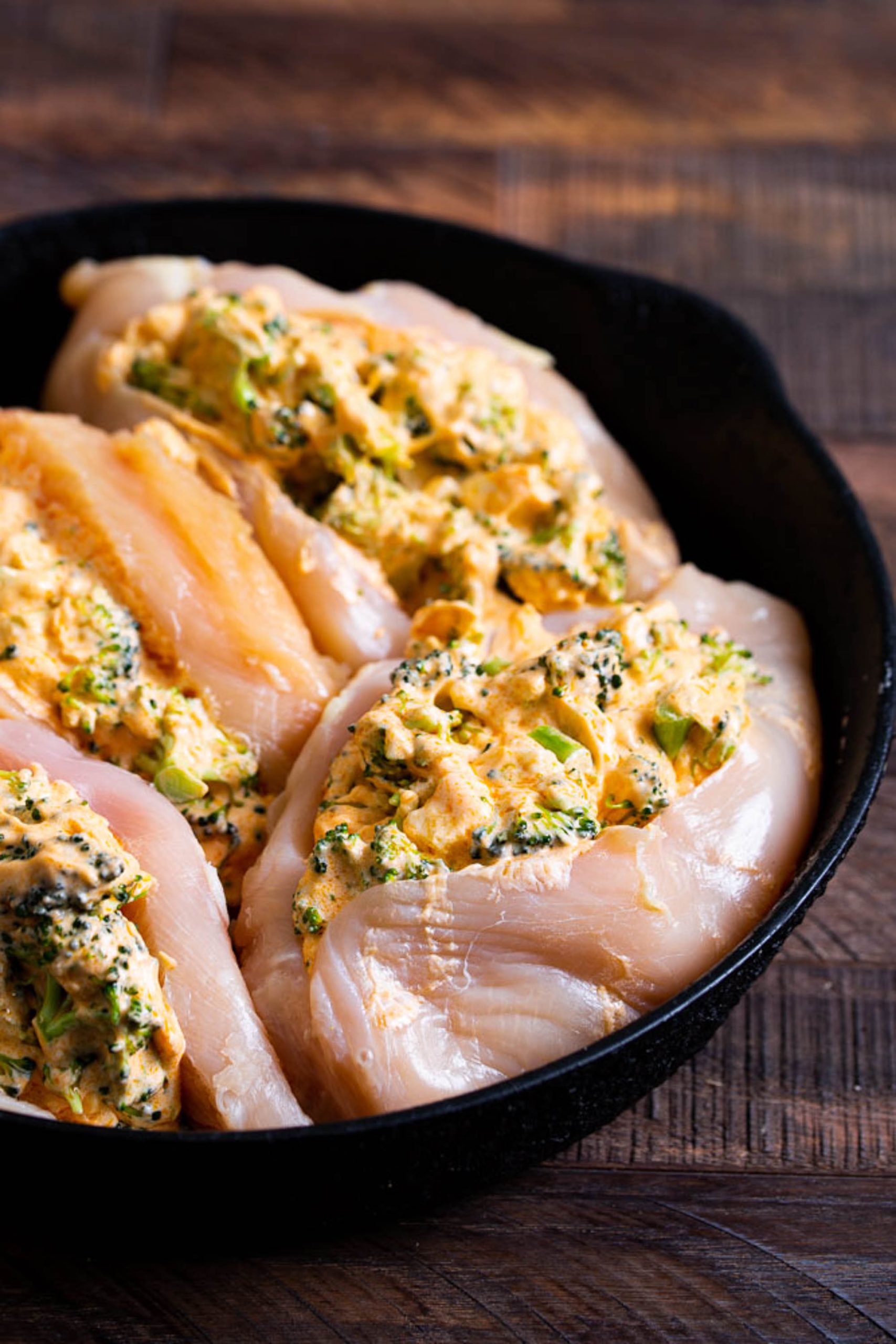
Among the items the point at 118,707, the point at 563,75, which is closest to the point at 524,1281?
the point at 118,707

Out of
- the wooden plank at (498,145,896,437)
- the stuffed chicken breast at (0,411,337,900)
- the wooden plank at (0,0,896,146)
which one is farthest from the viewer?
the wooden plank at (0,0,896,146)

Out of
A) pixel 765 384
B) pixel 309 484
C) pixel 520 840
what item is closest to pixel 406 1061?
pixel 520 840

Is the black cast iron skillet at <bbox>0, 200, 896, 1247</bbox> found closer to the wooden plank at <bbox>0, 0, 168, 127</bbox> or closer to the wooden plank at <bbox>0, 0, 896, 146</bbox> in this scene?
the wooden plank at <bbox>0, 0, 896, 146</bbox>

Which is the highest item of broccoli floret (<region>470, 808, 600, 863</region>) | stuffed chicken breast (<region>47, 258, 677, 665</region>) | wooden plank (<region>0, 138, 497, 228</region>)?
wooden plank (<region>0, 138, 497, 228</region>)

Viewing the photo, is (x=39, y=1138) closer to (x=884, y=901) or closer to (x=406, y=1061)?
(x=406, y=1061)

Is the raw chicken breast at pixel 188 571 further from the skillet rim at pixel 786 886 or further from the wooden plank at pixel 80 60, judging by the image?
the wooden plank at pixel 80 60

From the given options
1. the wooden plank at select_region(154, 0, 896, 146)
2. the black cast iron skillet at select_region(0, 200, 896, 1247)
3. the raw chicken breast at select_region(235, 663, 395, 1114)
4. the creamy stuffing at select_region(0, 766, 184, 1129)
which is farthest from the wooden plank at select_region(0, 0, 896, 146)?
the creamy stuffing at select_region(0, 766, 184, 1129)

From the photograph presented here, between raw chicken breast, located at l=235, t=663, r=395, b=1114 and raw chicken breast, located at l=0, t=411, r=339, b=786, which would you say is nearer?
raw chicken breast, located at l=235, t=663, r=395, b=1114

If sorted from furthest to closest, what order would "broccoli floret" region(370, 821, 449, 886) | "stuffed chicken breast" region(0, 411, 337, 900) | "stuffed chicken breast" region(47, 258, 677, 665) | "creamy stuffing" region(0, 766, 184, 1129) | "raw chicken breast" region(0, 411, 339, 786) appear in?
"stuffed chicken breast" region(47, 258, 677, 665)
"raw chicken breast" region(0, 411, 339, 786)
"stuffed chicken breast" region(0, 411, 337, 900)
"broccoli floret" region(370, 821, 449, 886)
"creamy stuffing" region(0, 766, 184, 1129)
